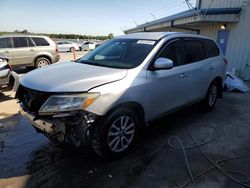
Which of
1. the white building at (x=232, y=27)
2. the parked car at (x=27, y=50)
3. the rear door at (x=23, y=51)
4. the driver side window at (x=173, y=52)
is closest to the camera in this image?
the driver side window at (x=173, y=52)

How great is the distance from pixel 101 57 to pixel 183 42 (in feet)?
5.14

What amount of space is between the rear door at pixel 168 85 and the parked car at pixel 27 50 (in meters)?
8.31

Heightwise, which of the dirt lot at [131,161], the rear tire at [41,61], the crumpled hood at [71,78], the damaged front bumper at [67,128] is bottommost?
the dirt lot at [131,161]

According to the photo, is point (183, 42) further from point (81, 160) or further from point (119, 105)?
point (81, 160)

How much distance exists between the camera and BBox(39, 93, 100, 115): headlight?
261 cm

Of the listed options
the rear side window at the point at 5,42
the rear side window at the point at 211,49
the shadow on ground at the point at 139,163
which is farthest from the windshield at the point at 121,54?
the rear side window at the point at 5,42

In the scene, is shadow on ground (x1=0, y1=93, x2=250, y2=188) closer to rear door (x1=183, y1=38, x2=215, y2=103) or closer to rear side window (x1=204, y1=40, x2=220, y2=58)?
rear door (x1=183, y1=38, x2=215, y2=103)

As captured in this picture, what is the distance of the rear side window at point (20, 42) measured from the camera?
10.2m

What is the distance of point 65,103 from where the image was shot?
2629 millimetres

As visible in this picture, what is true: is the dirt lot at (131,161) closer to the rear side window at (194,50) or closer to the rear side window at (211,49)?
the rear side window at (194,50)

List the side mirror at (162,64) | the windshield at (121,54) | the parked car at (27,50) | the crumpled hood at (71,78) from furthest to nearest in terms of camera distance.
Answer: the parked car at (27,50) < the windshield at (121,54) < the side mirror at (162,64) < the crumpled hood at (71,78)

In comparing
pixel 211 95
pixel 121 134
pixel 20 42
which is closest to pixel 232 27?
pixel 211 95

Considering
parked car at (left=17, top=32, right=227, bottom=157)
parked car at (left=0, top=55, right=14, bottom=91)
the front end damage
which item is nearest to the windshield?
parked car at (left=17, top=32, right=227, bottom=157)

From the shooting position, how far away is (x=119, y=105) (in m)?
2.94
